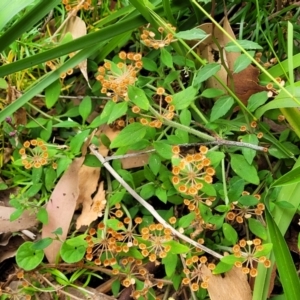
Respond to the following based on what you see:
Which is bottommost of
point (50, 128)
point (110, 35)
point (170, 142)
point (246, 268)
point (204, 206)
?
point (246, 268)

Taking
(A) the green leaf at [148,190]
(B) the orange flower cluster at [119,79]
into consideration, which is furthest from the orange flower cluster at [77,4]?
(A) the green leaf at [148,190]

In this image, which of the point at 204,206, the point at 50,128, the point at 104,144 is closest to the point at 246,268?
the point at 204,206

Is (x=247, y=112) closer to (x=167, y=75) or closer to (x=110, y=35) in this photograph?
(x=167, y=75)

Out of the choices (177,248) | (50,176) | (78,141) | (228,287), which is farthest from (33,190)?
(228,287)

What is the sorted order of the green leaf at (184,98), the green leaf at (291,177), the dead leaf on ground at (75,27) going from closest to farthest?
the green leaf at (291,177) → the green leaf at (184,98) → the dead leaf on ground at (75,27)

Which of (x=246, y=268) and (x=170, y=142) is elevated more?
(x=170, y=142)

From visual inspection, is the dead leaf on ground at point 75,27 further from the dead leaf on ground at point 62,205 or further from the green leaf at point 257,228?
the green leaf at point 257,228

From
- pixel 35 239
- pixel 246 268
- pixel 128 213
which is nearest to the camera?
pixel 246 268
